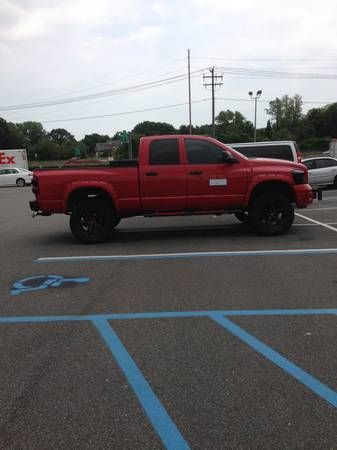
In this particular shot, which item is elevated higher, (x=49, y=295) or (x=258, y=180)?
(x=258, y=180)

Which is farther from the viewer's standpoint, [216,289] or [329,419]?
[216,289]

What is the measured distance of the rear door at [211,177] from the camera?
32.9 ft

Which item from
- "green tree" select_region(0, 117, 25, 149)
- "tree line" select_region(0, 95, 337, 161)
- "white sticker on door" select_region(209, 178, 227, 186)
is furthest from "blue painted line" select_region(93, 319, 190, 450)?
"green tree" select_region(0, 117, 25, 149)

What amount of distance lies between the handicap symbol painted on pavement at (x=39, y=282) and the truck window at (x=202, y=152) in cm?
382

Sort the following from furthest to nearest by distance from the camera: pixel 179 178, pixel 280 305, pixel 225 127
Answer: pixel 225 127 → pixel 179 178 → pixel 280 305

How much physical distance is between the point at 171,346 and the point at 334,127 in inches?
5503

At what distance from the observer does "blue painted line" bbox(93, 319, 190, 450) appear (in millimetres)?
3135

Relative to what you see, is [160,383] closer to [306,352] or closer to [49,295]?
[306,352]

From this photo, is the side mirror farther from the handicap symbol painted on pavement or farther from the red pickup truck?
the handicap symbol painted on pavement

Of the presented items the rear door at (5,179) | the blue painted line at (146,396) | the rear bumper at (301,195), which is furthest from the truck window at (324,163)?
the rear door at (5,179)

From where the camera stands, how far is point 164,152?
10070 millimetres

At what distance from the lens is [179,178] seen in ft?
32.7

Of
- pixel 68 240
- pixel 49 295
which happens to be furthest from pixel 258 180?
pixel 49 295

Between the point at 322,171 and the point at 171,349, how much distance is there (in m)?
18.2
